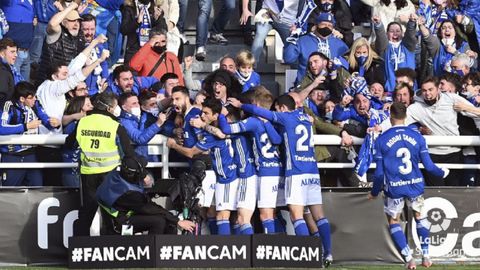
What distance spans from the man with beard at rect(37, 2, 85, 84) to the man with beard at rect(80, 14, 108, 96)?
0.12m

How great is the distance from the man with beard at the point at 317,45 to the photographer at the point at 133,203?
379 cm

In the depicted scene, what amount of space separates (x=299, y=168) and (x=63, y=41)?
4213 mm

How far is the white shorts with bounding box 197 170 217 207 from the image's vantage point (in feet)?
56.2

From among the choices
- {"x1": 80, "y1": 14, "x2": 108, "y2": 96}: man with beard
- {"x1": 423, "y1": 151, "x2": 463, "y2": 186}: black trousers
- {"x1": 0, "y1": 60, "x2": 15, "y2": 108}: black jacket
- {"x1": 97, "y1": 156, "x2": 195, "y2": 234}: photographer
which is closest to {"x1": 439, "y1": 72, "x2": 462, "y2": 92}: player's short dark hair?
{"x1": 423, "y1": 151, "x2": 463, "y2": 186}: black trousers

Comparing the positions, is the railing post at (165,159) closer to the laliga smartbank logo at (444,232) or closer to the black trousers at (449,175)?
the laliga smartbank logo at (444,232)

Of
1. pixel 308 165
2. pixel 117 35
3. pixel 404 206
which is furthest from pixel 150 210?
pixel 117 35

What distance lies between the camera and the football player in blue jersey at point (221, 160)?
56.0 feet

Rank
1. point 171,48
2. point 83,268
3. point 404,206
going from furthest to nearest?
point 171,48
point 404,206
point 83,268

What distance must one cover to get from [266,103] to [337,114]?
1.23 metres

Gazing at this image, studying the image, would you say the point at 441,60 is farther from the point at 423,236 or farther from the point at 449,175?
the point at 423,236

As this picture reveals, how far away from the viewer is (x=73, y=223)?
1736 cm

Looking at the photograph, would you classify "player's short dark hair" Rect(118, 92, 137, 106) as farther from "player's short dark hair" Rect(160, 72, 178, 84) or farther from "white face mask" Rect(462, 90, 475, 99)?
"white face mask" Rect(462, 90, 475, 99)

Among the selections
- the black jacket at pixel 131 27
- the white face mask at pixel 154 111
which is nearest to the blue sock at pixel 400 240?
the white face mask at pixel 154 111

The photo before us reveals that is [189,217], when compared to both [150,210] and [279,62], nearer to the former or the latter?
[150,210]
